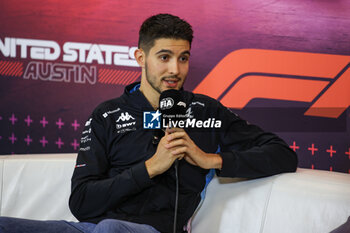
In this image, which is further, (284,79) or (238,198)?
(284,79)

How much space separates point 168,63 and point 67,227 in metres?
0.75

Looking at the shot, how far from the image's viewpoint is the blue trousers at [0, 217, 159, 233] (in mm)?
1430

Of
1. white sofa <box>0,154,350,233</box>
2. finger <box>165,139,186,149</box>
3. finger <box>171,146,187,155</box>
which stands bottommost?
white sofa <box>0,154,350,233</box>

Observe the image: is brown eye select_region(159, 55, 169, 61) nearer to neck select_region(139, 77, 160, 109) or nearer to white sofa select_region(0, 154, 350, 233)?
neck select_region(139, 77, 160, 109)

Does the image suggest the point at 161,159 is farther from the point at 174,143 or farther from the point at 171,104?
the point at 171,104

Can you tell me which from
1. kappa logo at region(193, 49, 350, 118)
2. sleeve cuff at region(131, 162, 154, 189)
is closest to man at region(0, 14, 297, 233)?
sleeve cuff at region(131, 162, 154, 189)

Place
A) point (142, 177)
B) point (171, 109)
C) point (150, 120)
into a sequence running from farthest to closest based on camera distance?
point (150, 120) < point (142, 177) < point (171, 109)

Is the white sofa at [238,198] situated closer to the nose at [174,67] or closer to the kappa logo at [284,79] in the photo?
the nose at [174,67]

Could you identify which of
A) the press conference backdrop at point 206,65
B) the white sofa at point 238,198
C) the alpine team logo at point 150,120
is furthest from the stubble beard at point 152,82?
the press conference backdrop at point 206,65

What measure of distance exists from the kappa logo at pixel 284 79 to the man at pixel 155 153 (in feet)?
2.30

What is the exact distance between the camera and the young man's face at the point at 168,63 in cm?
181

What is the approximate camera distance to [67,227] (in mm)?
1641

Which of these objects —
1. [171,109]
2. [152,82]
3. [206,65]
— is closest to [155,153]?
[171,109]

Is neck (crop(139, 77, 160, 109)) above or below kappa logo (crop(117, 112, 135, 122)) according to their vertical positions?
above
